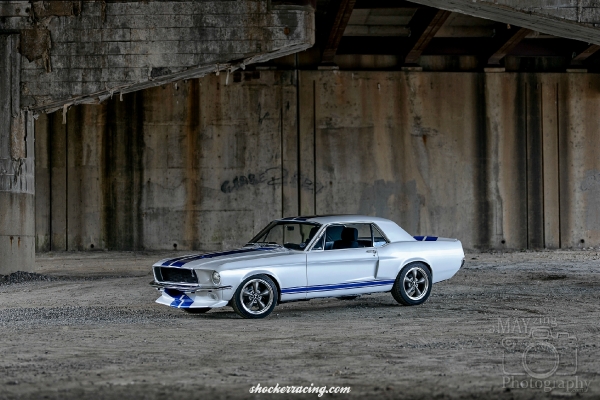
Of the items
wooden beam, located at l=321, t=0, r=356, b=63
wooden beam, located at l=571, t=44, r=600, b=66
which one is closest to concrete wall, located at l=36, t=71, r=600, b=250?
wooden beam, located at l=571, t=44, r=600, b=66

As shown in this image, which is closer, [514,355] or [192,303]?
[514,355]

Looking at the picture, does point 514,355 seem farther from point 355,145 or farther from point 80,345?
point 355,145

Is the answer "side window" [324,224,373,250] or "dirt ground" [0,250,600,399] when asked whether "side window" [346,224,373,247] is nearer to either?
"side window" [324,224,373,250]

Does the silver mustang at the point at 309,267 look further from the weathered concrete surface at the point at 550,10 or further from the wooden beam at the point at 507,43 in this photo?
the wooden beam at the point at 507,43

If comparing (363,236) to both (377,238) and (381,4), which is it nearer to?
(377,238)

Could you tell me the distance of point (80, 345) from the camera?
7633mm

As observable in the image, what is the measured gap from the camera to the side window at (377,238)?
35.1 ft

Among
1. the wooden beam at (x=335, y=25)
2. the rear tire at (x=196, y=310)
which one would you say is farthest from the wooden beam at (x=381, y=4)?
the rear tire at (x=196, y=310)

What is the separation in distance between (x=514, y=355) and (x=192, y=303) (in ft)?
13.0

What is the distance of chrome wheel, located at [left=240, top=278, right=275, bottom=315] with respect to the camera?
373 inches

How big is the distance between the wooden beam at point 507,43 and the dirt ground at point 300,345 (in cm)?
839

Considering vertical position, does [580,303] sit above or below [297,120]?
below

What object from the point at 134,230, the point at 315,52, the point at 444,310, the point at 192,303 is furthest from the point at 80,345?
the point at 315,52

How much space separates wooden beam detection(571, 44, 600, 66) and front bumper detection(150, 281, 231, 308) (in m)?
15.5
